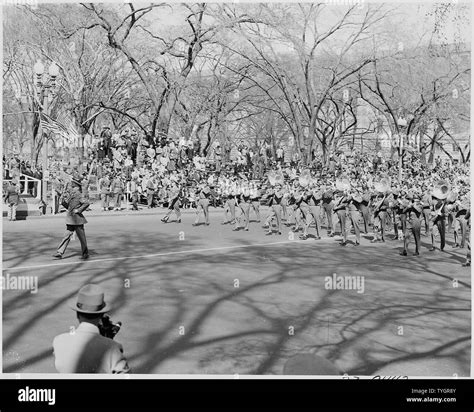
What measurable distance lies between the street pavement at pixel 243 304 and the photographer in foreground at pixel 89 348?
191cm

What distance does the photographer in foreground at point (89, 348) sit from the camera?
12.4 feet

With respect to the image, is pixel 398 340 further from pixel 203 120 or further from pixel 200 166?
pixel 203 120

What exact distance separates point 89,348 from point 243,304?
4.19 metres

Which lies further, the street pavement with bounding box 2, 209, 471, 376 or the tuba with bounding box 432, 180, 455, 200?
the tuba with bounding box 432, 180, 455, 200

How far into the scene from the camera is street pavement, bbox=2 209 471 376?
614 cm

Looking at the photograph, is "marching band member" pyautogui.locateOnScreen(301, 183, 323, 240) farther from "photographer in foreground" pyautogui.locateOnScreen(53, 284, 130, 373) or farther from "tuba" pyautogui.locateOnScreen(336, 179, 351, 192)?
"photographer in foreground" pyautogui.locateOnScreen(53, 284, 130, 373)

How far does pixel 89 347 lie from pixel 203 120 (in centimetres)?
2934

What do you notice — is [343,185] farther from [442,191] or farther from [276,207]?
[442,191]

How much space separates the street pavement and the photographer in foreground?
6.26 ft

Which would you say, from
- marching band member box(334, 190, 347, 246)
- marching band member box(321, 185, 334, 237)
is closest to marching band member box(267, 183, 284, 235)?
marching band member box(321, 185, 334, 237)

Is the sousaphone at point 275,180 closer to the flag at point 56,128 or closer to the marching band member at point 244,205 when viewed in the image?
the marching band member at point 244,205

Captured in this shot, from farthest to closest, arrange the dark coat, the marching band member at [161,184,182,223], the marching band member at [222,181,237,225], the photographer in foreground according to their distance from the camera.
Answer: the marching band member at [222,181,237,225] < the marching band member at [161,184,182,223] < the dark coat < the photographer in foreground

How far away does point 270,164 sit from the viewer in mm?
27203

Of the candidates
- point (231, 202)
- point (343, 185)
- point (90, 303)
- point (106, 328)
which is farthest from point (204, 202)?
point (90, 303)
